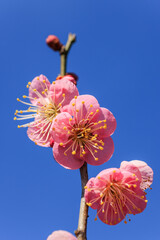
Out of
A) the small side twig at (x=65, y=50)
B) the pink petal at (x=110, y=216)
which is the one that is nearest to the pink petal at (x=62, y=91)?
the small side twig at (x=65, y=50)

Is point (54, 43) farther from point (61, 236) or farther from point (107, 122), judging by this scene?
point (61, 236)

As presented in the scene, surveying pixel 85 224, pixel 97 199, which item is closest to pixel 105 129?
pixel 97 199

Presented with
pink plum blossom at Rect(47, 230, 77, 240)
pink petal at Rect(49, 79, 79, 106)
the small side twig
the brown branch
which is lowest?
pink plum blossom at Rect(47, 230, 77, 240)

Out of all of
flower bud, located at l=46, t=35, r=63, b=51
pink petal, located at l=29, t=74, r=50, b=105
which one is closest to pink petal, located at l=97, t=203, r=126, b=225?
pink petal, located at l=29, t=74, r=50, b=105

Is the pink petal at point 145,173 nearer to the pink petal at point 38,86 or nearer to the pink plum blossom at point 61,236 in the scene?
the pink plum blossom at point 61,236

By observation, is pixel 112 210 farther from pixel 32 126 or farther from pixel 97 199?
pixel 32 126

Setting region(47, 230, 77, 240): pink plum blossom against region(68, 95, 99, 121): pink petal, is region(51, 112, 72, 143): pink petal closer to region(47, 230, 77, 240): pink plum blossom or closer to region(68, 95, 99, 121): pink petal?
region(68, 95, 99, 121): pink petal

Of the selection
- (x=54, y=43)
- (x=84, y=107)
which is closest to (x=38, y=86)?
(x=84, y=107)
